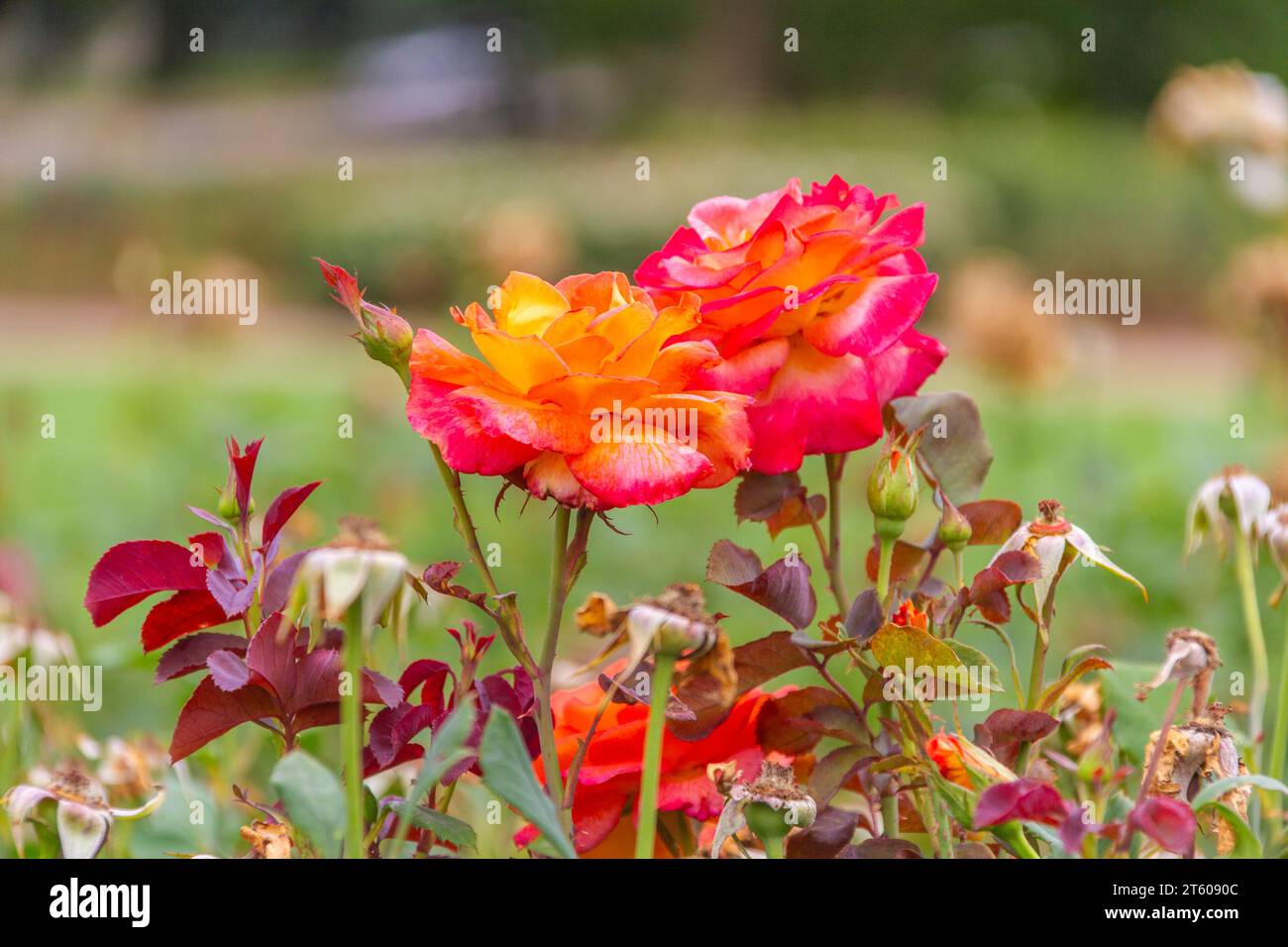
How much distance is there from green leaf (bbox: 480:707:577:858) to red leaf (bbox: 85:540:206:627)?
0.15 metres

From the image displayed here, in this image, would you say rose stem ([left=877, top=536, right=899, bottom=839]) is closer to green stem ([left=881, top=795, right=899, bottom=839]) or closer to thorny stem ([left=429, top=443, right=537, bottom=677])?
green stem ([left=881, top=795, right=899, bottom=839])

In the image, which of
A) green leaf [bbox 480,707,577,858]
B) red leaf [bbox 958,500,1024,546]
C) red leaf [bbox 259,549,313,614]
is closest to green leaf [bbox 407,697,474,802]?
green leaf [bbox 480,707,577,858]

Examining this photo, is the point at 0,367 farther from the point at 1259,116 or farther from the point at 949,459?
the point at 949,459

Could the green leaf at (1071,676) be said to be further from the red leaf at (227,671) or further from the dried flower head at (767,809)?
the red leaf at (227,671)

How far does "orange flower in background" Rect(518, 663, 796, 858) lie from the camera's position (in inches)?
17.5

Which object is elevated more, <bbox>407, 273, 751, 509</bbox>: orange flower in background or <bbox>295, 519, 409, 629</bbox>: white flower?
<bbox>407, 273, 751, 509</bbox>: orange flower in background

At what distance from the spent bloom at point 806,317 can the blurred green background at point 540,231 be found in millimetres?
237

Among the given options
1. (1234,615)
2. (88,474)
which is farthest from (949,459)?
(88,474)

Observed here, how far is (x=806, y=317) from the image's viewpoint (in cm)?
46

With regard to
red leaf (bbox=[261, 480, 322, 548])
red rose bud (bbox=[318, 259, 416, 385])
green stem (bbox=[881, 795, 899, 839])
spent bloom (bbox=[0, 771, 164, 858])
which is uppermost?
red rose bud (bbox=[318, 259, 416, 385])

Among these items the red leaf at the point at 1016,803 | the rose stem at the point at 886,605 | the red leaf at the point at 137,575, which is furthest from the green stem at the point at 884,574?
the red leaf at the point at 137,575

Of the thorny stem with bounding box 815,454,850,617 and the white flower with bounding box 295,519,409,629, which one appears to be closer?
the white flower with bounding box 295,519,409,629

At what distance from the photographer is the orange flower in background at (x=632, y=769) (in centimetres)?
44

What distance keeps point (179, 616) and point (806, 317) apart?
0.70ft
